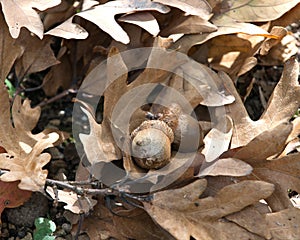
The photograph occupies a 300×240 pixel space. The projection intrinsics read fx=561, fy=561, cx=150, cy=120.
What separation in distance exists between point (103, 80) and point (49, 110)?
0.24 meters

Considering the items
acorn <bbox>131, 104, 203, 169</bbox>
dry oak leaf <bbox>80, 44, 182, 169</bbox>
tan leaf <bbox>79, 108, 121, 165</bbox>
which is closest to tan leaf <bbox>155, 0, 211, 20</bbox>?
dry oak leaf <bbox>80, 44, 182, 169</bbox>

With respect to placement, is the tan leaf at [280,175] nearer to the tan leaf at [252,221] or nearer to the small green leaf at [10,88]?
the tan leaf at [252,221]

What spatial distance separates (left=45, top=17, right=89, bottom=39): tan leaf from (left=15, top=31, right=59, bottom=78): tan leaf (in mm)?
153

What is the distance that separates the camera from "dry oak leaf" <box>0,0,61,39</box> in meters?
1.42

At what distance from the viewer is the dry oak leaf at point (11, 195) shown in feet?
4.48

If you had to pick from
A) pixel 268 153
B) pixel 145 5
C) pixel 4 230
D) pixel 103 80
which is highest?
pixel 145 5

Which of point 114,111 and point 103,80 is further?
point 103,80

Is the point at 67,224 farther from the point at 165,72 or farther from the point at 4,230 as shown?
the point at 165,72

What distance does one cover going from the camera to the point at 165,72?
4.98ft

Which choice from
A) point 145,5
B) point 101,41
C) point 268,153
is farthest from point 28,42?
point 268,153

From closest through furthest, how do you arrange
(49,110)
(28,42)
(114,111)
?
(114,111) < (28,42) < (49,110)

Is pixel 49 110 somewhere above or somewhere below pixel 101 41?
below

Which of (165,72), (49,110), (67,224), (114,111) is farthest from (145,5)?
(67,224)

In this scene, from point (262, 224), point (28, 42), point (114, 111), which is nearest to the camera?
A: point (262, 224)
